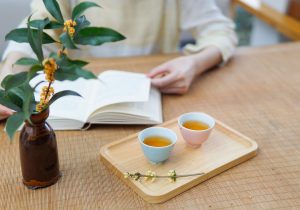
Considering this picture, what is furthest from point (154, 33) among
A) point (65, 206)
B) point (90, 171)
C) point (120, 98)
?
point (65, 206)

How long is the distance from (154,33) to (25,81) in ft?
3.25

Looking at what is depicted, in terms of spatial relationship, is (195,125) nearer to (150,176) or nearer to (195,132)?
(195,132)

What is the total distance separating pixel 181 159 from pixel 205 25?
0.76m

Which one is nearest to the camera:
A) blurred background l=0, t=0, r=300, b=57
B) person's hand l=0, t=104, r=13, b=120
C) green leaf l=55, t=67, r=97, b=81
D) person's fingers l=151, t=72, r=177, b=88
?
green leaf l=55, t=67, r=97, b=81

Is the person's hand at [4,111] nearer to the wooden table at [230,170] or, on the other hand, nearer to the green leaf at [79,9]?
the wooden table at [230,170]

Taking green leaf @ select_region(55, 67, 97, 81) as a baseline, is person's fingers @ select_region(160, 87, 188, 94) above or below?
below

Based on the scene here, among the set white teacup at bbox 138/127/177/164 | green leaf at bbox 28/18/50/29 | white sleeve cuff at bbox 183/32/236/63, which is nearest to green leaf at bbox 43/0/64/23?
green leaf at bbox 28/18/50/29

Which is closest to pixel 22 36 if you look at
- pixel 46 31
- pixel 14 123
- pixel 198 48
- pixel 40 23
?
pixel 40 23

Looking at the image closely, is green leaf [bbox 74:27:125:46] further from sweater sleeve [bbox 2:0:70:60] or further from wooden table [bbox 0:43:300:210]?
sweater sleeve [bbox 2:0:70:60]

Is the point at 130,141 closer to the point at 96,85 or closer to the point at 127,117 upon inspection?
the point at 127,117

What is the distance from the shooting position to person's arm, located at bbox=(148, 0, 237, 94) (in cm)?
126

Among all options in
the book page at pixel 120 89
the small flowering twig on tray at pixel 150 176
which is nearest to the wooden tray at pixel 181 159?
the small flowering twig on tray at pixel 150 176

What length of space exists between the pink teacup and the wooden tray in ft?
0.08

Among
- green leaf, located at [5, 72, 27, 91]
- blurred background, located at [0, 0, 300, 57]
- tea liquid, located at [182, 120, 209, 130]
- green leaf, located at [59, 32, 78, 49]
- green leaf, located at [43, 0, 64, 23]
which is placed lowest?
blurred background, located at [0, 0, 300, 57]
